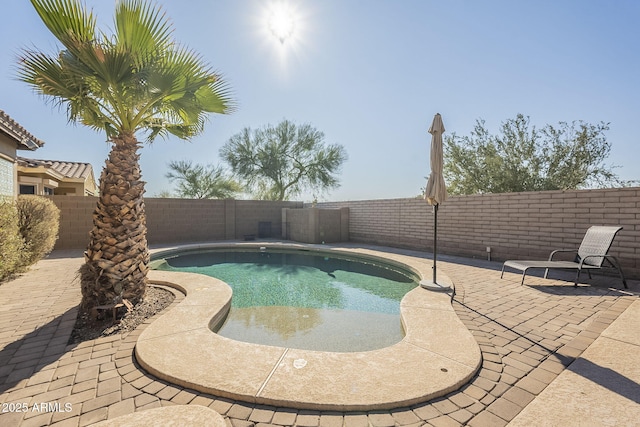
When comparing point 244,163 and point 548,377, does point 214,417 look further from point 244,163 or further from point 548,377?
point 244,163

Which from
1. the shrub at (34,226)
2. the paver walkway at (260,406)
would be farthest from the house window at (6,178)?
the paver walkway at (260,406)

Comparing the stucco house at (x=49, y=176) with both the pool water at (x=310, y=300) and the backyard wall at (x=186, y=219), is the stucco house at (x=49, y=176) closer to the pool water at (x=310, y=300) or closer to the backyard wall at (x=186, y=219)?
the backyard wall at (x=186, y=219)

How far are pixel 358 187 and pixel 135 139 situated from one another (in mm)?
17970

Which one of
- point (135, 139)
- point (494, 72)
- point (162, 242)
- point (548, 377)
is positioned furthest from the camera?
point (162, 242)

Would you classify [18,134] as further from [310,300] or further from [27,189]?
[27,189]

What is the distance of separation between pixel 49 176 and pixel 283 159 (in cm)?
1177

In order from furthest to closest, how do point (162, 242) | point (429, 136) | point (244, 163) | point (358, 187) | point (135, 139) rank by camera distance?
point (358, 187) → point (244, 163) → point (162, 242) → point (429, 136) → point (135, 139)

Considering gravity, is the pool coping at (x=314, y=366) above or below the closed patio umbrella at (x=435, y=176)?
below

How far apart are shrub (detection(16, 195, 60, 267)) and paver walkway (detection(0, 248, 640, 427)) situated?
5.39 feet

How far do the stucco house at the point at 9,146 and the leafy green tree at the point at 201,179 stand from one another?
14.7m

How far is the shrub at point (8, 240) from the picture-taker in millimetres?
4340

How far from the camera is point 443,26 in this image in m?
7.30

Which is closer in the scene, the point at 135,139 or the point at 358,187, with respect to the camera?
the point at 135,139

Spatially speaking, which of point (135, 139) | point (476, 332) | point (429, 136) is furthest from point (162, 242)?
point (476, 332)
